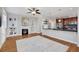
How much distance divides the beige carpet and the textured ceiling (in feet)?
2.19

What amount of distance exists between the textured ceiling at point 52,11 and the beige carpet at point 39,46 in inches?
26.3

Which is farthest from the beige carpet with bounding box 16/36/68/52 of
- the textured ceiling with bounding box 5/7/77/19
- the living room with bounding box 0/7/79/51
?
the textured ceiling with bounding box 5/7/77/19

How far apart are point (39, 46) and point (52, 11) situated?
3.10 feet

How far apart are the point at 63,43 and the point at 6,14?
1.60 metres

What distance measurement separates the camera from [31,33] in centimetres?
233

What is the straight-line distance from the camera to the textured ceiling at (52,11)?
6.99 ft

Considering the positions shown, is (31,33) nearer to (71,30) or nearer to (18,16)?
(18,16)

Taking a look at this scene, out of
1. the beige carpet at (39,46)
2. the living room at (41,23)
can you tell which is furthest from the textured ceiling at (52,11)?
the beige carpet at (39,46)

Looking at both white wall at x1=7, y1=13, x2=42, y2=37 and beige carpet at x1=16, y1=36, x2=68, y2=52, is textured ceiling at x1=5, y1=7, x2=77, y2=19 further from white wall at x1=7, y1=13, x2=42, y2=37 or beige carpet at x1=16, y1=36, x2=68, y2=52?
beige carpet at x1=16, y1=36, x2=68, y2=52

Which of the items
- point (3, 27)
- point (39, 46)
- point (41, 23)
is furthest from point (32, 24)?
point (3, 27)

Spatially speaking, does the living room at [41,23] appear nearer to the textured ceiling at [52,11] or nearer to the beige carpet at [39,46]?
the textured ceiling at [52,11]

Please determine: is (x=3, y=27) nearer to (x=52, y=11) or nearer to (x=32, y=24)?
(x=32, y=24)

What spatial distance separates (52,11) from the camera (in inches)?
87.0
